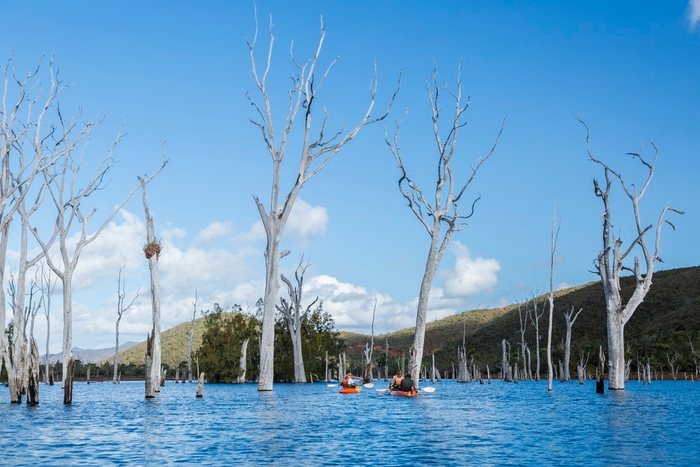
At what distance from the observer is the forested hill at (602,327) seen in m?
86.9

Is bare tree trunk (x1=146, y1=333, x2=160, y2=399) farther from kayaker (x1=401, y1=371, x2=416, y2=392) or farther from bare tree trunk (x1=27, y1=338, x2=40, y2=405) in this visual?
kayaker (x1=401, y1=371, x2=416, y2=392)

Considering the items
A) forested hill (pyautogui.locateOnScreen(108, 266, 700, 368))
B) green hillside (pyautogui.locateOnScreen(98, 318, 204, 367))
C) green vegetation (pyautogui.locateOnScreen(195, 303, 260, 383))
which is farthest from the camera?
green hillside (pyautogui.locateOnScreen(98, 318, 204, 367))

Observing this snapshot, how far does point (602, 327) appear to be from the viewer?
10131 centimetres

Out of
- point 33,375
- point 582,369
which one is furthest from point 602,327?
point 33,375

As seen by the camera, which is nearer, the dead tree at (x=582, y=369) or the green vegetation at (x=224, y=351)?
the dead tree at (x=582, y=369)

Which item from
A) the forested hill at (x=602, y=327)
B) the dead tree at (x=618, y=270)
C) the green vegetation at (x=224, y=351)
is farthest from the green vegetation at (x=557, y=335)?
the dead tree at (x=618, y=270)

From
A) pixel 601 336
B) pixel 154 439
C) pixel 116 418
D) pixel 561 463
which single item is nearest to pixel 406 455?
pixel 561 463

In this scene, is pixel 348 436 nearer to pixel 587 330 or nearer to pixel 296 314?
pixel 296 314

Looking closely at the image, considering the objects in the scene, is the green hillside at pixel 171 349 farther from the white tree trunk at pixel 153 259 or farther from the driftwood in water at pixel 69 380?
the driftwood in water at pixel 69 380

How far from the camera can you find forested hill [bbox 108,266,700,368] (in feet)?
290

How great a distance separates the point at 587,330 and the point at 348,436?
290ft

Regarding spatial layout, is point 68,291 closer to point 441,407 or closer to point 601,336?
point 441,407

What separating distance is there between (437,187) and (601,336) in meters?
64.8

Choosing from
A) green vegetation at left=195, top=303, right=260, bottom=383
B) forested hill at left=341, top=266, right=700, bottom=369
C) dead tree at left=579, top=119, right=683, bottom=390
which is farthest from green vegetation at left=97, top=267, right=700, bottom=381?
dead tree at left=579, top=119, right=683, bottom=390
